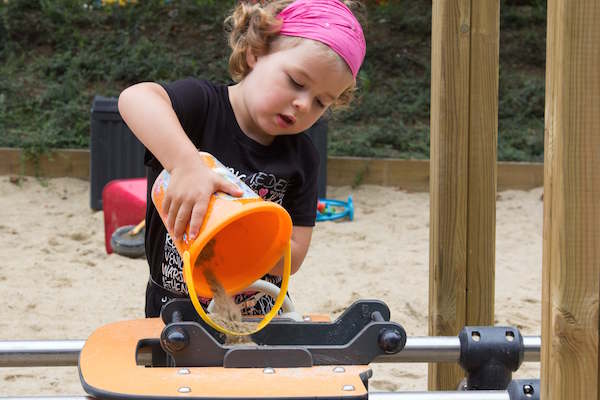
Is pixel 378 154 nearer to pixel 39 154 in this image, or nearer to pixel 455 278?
pixel 39 154

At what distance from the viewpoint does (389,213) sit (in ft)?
14.3

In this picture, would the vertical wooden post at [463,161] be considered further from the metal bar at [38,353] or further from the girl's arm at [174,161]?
the metal bar at [38,353]

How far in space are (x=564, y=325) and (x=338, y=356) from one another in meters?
0.36

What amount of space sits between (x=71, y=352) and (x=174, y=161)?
0.36m

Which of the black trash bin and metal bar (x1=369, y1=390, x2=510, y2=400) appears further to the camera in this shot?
the black trash bin

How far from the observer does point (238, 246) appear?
1298mm

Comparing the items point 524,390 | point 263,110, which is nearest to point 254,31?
point 263,110

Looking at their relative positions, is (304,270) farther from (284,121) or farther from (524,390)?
(524,390)

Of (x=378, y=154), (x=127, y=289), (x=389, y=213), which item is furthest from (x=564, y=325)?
(x=378, y=154)

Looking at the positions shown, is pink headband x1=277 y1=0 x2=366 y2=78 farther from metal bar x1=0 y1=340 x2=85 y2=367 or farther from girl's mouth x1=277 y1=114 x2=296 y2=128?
metal bar x1=0 y1=340 x2=85 y2=367

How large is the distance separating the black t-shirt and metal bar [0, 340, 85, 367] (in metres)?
0.32

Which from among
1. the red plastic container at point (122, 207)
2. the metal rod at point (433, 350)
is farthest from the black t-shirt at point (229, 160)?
the red plastic container at point (122, 207)

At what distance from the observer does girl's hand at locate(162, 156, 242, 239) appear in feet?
3.54

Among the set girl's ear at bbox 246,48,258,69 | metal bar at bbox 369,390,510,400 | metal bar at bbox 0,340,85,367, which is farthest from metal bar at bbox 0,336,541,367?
girl's ear at bbox 246,48,258,69
